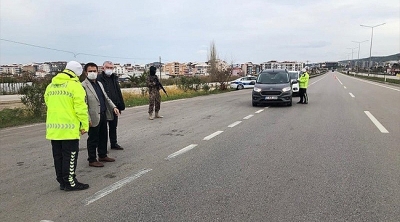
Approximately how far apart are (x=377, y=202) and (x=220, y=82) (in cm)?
2780

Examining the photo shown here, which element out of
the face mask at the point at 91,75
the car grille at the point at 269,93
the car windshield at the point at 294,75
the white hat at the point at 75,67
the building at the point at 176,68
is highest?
the white hat at the point at 75,67

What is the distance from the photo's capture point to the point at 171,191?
14.5 ft

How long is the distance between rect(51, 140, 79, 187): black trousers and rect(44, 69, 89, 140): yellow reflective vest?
0.45ft

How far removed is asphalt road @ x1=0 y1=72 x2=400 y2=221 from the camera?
3775mm

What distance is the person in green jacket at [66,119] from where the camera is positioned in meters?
4.39

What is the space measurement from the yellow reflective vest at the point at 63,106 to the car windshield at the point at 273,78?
1286cm

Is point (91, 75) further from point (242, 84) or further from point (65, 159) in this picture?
point (242, 84)

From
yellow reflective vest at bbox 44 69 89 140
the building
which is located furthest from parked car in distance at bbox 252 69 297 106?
the building

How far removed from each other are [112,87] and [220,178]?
3.19 m

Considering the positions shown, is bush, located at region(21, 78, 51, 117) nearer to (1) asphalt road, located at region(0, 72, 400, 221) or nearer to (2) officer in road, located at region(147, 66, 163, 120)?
(1) asphalt road, located at region(0, 72, 400, 221)

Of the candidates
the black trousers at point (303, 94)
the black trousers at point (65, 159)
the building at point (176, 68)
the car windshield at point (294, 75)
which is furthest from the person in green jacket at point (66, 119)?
the building at point (176, 68)

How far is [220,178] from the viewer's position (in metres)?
4.94

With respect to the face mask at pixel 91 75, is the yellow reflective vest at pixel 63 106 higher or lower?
lower

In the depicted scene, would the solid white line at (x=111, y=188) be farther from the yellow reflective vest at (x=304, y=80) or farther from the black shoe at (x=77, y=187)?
the yellow reflective vest at (x=304, y=80)
